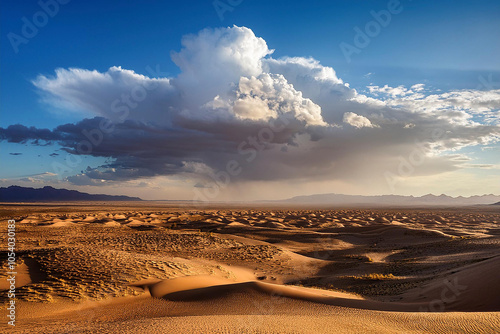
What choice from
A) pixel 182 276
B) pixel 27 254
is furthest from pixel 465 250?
pixel 27 254

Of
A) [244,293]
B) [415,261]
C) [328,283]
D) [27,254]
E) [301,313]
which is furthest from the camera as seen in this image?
[415,261]

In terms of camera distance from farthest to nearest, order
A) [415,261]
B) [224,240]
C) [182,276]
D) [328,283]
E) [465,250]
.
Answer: [224,240], [465,250], [415,261], [328,283], [182,276]

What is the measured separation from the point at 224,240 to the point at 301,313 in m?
19.2

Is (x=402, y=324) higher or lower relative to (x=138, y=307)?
higher

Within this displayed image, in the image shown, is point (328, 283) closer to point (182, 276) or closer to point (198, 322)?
point (182, 276)

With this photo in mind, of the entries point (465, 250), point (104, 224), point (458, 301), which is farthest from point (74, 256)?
point (104, 224)

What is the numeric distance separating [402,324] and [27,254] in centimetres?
1886

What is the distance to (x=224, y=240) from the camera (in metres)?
26.9

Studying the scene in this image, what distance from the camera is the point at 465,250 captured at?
822 inches

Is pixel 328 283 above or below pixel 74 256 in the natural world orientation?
below

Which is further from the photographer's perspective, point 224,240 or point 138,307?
point 224,240

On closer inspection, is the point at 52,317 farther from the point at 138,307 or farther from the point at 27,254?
the point at 27,254

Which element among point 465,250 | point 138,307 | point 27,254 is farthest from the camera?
point 465,250

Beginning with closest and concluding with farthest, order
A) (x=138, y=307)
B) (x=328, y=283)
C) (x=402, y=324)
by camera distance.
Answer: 1. (x=402, y=324)
2. (x=138, y=307)
3. (x=328, y=283)
